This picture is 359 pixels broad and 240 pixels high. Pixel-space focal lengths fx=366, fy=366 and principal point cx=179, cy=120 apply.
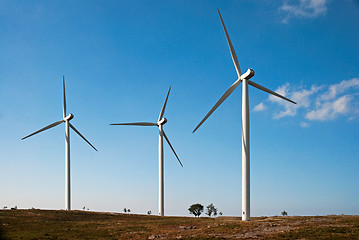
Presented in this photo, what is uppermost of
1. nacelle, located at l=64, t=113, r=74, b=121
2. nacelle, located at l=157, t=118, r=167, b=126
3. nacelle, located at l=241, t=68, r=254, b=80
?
nacelle, located at l=241, t=68, r=254, b=80

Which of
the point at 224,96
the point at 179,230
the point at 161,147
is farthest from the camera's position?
the point at 161,147

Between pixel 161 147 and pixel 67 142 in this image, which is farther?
pixel 67 142

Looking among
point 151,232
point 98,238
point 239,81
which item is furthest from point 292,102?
point 98,238

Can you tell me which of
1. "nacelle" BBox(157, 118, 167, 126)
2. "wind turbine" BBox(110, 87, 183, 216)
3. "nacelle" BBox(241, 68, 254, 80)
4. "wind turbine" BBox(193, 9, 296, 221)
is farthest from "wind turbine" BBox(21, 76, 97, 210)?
"nacelle" BBox(241, 68, 254, 80)

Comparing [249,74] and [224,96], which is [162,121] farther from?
[249,74]

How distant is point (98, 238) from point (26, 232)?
12.7 m

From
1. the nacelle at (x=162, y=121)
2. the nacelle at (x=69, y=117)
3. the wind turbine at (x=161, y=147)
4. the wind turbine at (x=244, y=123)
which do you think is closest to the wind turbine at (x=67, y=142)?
the nacelle at (x=69, y=117)

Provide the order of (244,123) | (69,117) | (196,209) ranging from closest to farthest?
(244,123)
(69,117)
(196,209)

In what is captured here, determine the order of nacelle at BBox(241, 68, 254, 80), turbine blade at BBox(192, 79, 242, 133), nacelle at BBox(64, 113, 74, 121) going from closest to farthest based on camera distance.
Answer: turbine blade at BBox(192, 79, 242, 133) < nacelle at BBox(241, 68, 254, 80) < nacelle at BBox(64, 113, 74, 121)

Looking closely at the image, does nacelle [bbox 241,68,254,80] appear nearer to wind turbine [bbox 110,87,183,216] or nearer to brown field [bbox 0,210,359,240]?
brown field [bbox 0,210,359,240]

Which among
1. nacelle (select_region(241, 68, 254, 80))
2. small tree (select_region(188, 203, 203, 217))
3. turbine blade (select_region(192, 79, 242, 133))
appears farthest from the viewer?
small tree (select_region(188, 203, 203, 217))

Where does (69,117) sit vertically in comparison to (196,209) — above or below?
above

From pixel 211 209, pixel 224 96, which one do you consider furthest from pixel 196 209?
pixel 224 96

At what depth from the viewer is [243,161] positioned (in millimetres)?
65312
